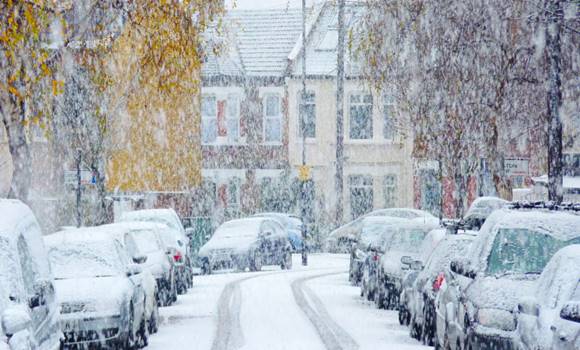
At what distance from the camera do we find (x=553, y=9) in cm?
1842

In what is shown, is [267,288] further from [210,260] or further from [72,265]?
[72,265]

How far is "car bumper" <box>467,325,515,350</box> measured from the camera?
1180 centimetres

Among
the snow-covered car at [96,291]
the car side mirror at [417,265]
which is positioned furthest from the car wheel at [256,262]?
the snow-covered car at [96,291]

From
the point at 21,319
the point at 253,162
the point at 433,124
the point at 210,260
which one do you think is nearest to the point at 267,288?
the point at 433,124

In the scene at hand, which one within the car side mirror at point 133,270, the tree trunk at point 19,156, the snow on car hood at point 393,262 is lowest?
the snow on car hood at point 393,262

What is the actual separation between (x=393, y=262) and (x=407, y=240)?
0.75m

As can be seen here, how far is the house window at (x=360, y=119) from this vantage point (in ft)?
178

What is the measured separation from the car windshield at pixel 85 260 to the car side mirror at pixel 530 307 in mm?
7450

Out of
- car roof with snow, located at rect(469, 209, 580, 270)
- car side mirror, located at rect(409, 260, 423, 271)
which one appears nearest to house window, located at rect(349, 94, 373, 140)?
car side mirror, located at rect(409, 260, 423, 271)

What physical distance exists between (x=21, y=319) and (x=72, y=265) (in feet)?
26.9

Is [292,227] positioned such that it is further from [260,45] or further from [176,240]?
[176,240]

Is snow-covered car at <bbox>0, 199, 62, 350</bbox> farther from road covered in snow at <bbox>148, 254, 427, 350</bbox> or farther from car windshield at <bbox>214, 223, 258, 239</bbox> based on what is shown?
car windshield at <bbox>214, 223, 258, 239</bbox>

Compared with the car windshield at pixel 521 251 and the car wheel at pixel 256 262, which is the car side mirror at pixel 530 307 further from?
the car wheel at pixel 256 262

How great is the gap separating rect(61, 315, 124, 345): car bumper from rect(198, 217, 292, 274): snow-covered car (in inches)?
782
